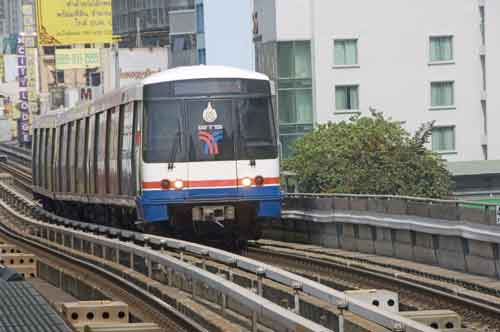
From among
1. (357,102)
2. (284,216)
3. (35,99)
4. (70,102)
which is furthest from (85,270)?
(35,99)

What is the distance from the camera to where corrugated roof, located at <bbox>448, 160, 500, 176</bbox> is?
258 ft

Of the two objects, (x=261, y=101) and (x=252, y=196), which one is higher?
(x=261, y=101)

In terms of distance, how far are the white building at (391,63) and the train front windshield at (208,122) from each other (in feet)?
162

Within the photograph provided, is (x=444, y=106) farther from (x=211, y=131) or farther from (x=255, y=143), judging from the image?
(x=211, y=131)

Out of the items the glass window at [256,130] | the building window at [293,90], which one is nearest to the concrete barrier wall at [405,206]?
the glass window at [256,130]

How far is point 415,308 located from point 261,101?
9807mm

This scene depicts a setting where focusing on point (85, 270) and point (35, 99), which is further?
point (35, 99)

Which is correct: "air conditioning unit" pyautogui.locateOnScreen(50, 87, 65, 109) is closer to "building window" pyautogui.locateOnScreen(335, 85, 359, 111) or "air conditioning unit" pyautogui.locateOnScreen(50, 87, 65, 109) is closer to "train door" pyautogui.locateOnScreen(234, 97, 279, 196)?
"building window" pyautogui.locateOnScreen(335, 85, 359, 111)

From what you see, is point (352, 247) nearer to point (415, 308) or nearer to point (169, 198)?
point (169, 198)

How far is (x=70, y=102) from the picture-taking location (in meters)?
146

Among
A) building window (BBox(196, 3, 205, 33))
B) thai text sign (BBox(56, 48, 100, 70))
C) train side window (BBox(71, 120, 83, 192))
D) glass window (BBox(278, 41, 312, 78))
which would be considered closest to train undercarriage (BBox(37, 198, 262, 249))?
train side window (BBox(71, 120, 83, 192))

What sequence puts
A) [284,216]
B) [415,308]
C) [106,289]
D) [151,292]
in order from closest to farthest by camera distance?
1. [415,308]
2. [151,292]
3. [106,289]
4. [284,216]

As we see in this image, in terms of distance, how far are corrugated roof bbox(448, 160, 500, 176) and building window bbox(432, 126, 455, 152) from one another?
3.72 ft

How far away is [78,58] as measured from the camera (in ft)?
491
